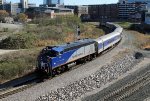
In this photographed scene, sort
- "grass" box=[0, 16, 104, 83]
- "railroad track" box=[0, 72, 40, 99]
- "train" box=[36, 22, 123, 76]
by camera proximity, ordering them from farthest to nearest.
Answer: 1. "grass" box=[0, 16, 104, 83]
2. "train" box=[36, 22, 123, 76]
3. "railroad track" box=[0, 72, 40, 99]

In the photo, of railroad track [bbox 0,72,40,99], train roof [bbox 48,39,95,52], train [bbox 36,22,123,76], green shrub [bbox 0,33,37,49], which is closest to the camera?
railroad track [bbox 0,72,40,99]

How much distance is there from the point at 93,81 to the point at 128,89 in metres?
3.86

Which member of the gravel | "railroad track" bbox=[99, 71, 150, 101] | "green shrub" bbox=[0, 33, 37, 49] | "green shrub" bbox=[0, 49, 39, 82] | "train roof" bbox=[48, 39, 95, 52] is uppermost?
"train roof" bbox=[48, 39, 95, 52]

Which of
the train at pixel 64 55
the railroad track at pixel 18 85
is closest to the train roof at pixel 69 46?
the train at pixel 64 55

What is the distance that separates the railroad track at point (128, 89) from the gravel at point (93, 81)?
96.6 inches

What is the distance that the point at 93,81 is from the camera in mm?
33031

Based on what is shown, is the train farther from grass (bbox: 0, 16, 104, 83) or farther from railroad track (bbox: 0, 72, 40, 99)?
grass (bbox: 0, 16, 104, 83)

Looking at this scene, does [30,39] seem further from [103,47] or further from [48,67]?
[48,67]

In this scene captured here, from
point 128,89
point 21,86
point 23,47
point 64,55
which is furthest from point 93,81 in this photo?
point 23,47

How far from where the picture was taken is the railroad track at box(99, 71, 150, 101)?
91.9 ft

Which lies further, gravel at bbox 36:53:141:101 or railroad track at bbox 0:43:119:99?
railroad track at bbox 0:43:119:99

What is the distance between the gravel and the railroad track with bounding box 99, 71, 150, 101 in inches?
96.6

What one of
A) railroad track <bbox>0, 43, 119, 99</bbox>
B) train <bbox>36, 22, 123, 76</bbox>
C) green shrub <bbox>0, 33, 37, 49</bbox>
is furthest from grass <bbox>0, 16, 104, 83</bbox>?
train <bbox>36, 22, 123, 76</bbox>

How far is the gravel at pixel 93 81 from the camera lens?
90.4ft
